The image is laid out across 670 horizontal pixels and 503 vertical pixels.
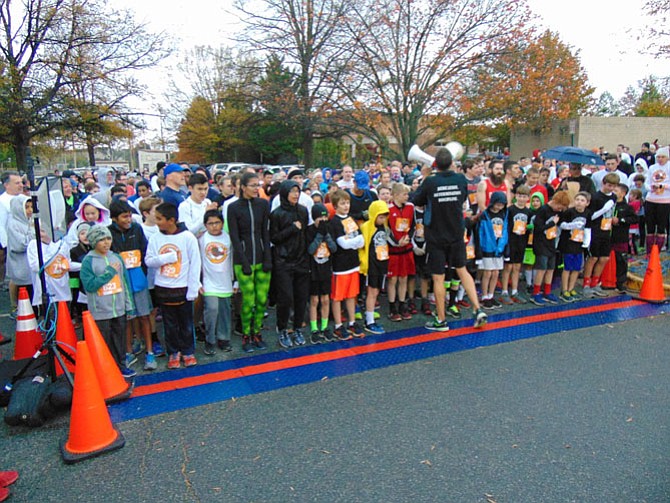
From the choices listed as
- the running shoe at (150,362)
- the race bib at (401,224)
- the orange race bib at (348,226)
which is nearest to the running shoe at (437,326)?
the race bib at (401,224)

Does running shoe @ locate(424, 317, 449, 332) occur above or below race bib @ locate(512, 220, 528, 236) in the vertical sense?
below

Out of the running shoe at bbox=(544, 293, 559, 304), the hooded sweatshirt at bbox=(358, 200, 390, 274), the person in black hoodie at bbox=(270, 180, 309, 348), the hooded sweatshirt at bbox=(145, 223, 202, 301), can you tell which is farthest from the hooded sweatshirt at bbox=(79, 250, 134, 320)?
the running shoe at bbox=(544, 293, 559, 304)

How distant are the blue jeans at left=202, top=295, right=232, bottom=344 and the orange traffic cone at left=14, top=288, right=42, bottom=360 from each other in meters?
1.78

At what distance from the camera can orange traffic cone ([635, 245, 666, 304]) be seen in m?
6.88

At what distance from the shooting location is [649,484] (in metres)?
3.01

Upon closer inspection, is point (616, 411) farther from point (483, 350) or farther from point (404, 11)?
point (404, 11)

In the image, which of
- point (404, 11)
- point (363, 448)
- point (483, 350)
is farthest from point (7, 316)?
point (404, 11)

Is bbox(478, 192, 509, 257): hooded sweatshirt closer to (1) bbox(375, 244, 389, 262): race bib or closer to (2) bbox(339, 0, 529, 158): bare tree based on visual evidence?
(1) bbox(375, 244, 389, 262): race bib

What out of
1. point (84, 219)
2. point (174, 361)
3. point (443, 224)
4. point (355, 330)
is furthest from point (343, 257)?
point (84, 219)

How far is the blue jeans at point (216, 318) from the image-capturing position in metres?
5.23

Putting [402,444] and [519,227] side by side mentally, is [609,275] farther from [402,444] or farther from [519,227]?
[402,444]

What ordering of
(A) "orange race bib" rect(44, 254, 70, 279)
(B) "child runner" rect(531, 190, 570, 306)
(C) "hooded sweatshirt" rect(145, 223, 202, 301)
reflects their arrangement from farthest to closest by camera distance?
(B) "child runner" rect(531, 190, 570, 306), (A) "orange race bib" rect(44, 254, 70, 279), (C) "hooded sweatshirt" rect(145, 223, 202, 301)

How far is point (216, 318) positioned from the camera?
17.3 feet

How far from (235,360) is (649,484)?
145 inches
